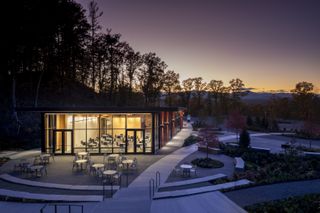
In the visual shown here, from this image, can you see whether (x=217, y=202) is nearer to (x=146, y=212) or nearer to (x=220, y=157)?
(x=146, y=212)

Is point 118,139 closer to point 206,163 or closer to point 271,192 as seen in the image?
point 206,163

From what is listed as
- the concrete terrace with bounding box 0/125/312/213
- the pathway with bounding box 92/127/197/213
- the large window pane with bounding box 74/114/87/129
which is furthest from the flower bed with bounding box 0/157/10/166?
the pathway with bounding box 92/127/197/213

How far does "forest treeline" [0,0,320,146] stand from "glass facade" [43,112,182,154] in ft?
28.4

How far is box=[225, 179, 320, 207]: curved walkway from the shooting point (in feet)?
45.5

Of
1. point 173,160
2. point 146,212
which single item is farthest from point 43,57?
point 146,212

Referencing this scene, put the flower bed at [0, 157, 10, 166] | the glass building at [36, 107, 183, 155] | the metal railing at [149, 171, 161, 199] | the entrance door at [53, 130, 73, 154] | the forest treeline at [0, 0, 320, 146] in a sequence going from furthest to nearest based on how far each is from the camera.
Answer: the forest treeline at [0, 0, 320, 146] < the glass building at [36, 107, 183, 155] < the entrance door at [53, 130, 73, 154] < the flower bed at [0, 157, 10, 166] < the metal railing at [149, 171, 161, 199]

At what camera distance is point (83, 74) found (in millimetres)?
53406

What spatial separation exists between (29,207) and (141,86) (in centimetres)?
4953

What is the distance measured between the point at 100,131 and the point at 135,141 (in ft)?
12.3

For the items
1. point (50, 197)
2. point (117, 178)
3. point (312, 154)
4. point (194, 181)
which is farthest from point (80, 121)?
point (312, 154)

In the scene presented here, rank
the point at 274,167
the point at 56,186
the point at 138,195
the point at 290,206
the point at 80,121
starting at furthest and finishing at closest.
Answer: the point at 80,121
the point at 274,167
the point at 56,186
the point at 138,195
the point at 290,206

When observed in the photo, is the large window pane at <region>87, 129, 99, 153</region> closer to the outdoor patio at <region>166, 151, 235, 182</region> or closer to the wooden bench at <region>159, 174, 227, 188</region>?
the outdoor patio at <region>166, 151, 235, 182</region>

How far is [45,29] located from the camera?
1400 inches

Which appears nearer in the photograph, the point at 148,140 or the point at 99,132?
the point at 99,132
